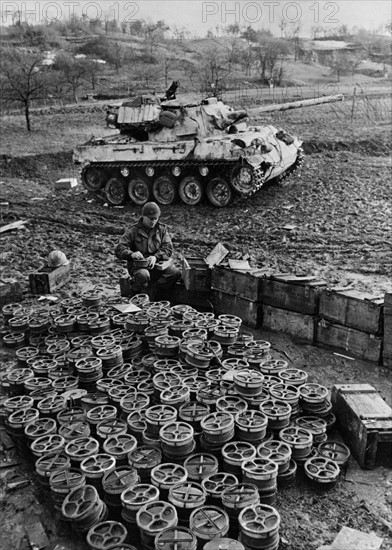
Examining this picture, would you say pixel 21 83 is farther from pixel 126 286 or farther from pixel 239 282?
pixel 239 282

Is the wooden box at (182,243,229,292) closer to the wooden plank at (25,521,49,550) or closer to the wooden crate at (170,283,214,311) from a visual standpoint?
the wooden crate at (170,283,214,311)

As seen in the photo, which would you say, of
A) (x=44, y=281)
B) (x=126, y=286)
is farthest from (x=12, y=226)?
(x=126, y=286)

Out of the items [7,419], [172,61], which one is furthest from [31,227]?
[172,61]

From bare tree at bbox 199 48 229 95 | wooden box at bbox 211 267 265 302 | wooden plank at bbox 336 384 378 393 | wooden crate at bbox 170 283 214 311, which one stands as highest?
bare tree at bbox 199 48 229 95

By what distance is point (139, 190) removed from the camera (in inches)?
571

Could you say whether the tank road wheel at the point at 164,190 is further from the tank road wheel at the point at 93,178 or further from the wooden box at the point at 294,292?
the wooden box at the point at 294,292

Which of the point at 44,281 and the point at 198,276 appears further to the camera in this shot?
the point at 44,281

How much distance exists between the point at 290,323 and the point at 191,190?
7.40m

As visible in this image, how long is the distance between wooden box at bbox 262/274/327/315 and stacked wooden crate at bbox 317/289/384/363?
121 mm

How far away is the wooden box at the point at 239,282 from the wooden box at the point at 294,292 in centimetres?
10

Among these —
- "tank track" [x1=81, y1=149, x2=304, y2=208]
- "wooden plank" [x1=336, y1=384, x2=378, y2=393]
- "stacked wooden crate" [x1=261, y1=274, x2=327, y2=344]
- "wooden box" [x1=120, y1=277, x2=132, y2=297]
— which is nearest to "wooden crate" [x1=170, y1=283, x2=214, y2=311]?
"wooden box" [x1=120, y1=277, x2=132, y2=297]

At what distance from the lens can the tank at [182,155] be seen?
1317cm

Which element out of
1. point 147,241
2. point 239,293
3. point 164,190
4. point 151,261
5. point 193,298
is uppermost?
point 147,241

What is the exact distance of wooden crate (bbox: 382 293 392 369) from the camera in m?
6.08
